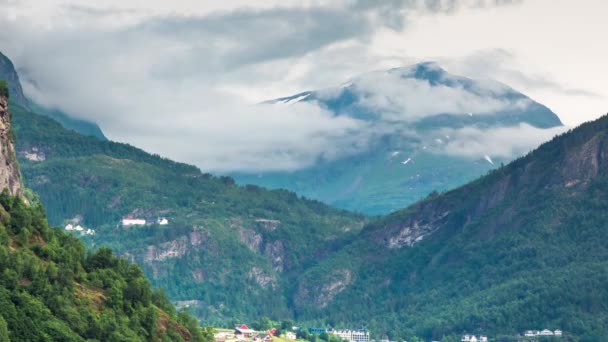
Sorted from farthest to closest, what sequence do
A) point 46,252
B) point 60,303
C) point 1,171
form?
point 1,171
point 46,252
point 60,303

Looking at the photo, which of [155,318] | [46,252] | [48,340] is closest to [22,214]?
[46,252]

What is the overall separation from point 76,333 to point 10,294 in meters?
7.78

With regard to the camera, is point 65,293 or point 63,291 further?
point 63,291

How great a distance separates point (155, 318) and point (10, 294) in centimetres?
2985

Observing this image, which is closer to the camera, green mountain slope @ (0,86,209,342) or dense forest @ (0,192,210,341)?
dense forest @ (0,192,210,341)

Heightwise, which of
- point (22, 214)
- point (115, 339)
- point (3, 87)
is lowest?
point (115, 339)

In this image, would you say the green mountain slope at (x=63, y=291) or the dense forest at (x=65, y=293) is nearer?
the dense forest at (x=65, y=293)

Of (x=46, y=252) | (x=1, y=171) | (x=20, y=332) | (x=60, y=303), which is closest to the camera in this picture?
(x=20, y=332)

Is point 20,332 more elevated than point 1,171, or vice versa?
point 1,171

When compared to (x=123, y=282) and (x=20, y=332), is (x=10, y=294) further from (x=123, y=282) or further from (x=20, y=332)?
(x=123, y=282)

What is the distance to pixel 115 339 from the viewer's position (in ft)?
542

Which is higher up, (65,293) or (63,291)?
(63,291)

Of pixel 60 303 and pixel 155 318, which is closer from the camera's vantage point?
pixel 60 303

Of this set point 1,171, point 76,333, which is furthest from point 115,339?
point 1,171
